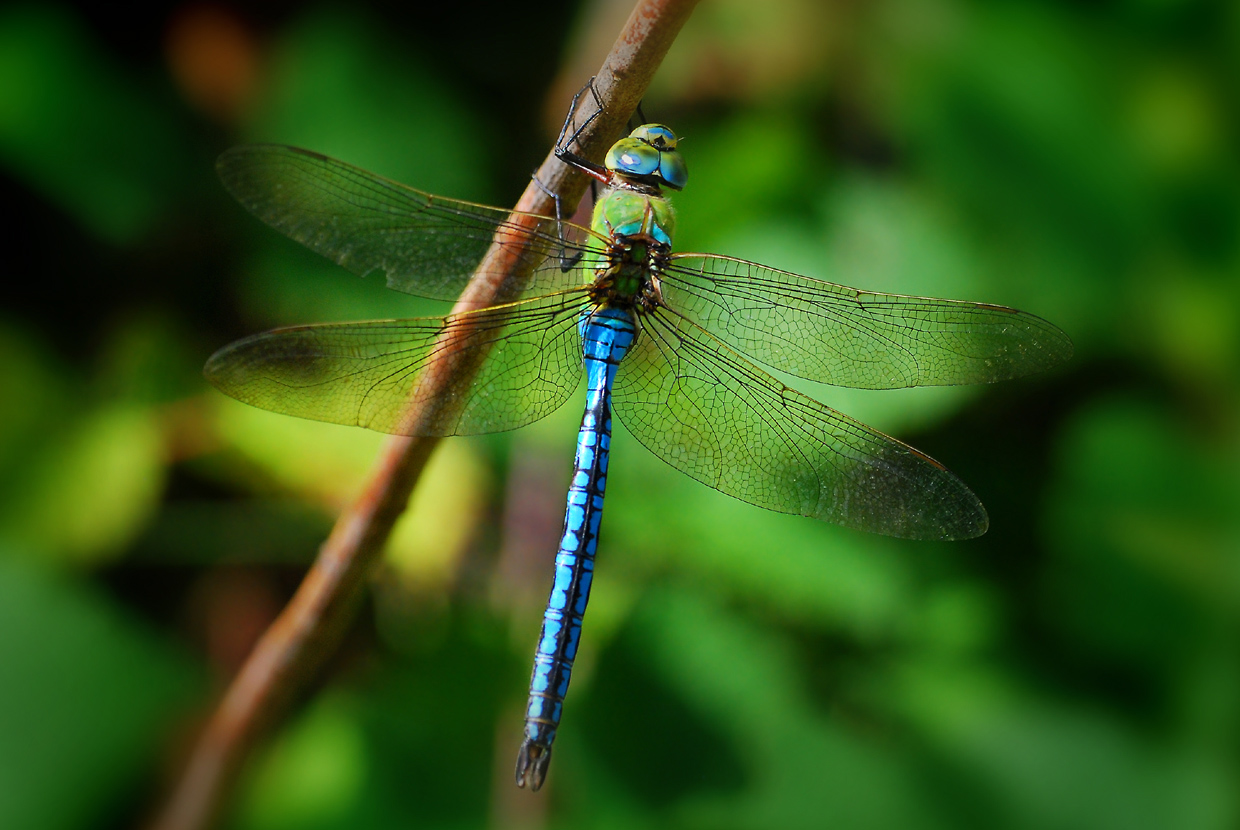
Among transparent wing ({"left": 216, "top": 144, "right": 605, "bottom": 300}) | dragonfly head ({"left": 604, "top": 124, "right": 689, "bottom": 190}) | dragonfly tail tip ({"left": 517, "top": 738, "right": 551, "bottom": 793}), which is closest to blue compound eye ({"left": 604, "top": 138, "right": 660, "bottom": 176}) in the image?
dragonfly head ({"left": 604, "top": 124, "right": 689, "bottom": 190})

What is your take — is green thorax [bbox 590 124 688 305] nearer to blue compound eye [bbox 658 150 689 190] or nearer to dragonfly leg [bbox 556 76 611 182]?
blue compound eye [bbox 658 150 689 190]

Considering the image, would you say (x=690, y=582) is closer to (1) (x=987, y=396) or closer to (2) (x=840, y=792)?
(2) (x=840, y=792)

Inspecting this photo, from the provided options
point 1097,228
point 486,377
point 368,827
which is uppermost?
point 1097,228

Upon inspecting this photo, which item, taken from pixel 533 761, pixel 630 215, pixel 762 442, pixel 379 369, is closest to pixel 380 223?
pixel 379 369

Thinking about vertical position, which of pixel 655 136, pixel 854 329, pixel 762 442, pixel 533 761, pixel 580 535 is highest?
pixel 655 136

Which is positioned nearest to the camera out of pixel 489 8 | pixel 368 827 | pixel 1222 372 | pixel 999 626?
pixel 368 827

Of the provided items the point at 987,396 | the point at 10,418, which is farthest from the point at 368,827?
the point at 987,396

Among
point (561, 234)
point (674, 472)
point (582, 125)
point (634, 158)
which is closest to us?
point (582, 125)

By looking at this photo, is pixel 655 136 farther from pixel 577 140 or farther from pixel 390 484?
pixel 390 484
